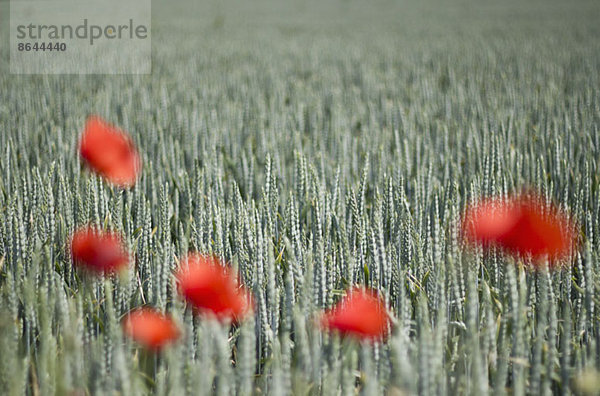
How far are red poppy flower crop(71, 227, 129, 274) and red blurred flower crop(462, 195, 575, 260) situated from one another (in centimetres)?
72

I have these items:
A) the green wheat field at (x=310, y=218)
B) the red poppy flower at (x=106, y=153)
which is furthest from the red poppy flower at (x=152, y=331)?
the red poppy flower at (x=106, y=153)

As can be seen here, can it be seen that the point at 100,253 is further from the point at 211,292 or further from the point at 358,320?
the point at 358,320

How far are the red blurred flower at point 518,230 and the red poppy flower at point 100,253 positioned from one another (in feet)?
2.36

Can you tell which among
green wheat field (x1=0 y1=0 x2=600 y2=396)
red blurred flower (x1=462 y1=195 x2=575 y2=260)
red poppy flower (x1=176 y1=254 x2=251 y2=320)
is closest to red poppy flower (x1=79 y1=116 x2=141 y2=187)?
green wheat field (x1=0 y1=0 x2=600 y2=396)

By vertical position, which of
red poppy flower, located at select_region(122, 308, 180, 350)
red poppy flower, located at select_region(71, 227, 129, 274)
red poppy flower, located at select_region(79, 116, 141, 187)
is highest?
red poppy flower, located at select_region(79, 116, 141, 187)

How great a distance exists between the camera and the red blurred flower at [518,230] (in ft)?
4.20

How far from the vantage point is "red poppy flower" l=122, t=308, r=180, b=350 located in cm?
106

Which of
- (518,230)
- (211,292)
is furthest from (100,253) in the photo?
(518,230)

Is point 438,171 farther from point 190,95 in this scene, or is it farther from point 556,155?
point 190,95

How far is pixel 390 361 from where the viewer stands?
48.0 inches

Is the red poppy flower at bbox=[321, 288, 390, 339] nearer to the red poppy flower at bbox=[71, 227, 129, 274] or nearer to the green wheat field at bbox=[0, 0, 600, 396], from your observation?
the green wheat field at bbox=[0, 0, 600, 396]

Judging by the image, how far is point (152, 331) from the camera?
107 centimetres

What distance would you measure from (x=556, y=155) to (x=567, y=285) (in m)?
0.86

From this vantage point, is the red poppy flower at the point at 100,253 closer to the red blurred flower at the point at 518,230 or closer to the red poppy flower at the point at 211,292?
the red poppy flower at the point at 211,292
